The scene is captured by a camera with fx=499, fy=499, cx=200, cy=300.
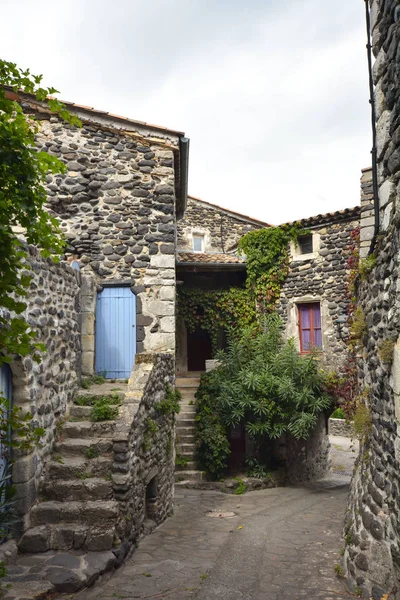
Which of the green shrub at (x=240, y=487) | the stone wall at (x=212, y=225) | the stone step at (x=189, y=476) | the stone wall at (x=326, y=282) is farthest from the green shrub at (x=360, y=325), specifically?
the stone wall at (x=212, y=225)

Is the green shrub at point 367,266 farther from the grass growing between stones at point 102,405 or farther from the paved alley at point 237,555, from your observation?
the grass growing between stones at point 102,405

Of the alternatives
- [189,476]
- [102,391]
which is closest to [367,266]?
[102,391]

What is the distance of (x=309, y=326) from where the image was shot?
45.5ft

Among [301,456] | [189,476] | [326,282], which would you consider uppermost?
[326,282]

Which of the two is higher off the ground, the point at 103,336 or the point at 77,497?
the point at 103,336

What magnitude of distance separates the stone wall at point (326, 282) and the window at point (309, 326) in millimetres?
163

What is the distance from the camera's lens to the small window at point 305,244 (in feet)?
45.6

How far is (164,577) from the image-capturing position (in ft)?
16.7

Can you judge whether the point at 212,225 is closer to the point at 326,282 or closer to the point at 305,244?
the point at 305,244

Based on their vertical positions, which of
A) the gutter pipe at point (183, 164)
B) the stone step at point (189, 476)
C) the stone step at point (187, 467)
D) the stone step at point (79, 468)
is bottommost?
the stone step at point (189, 476)

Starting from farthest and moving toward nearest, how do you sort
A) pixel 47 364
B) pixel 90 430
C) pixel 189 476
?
pixel 189 476, pixel 90 430, pixel 47 364

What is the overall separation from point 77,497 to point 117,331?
4.14 metres

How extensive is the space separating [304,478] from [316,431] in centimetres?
126

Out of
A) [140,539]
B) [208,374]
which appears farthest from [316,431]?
[140,539]
